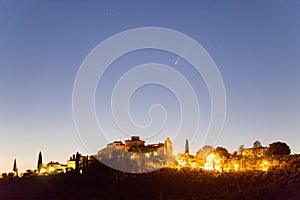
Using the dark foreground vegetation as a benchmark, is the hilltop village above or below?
above

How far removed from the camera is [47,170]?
43469 millimetres

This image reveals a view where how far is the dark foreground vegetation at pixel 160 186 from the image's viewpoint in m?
25.3

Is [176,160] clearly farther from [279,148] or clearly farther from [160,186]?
[160,186]

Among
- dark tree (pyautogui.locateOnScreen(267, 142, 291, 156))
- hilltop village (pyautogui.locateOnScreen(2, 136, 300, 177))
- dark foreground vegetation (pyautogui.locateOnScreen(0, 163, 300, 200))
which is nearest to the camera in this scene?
dark foreground vegetation (pyautogui.locateOnScreen(0, 163, 300, 200))

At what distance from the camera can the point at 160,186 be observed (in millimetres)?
29344

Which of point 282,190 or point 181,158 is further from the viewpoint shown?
point 181,158

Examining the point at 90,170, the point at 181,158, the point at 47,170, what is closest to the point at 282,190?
the point at 90,170

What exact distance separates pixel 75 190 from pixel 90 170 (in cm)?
752

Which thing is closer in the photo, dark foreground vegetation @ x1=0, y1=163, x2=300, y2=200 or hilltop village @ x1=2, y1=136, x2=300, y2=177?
dark foreground vegetation @ x1=0, y1=163, x2=300, y2=200

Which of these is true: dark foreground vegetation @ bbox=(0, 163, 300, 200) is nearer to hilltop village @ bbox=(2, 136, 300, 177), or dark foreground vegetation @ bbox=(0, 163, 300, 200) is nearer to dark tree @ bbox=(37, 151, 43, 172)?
hilltop village @ bbox=(2, 136, 300, 177)

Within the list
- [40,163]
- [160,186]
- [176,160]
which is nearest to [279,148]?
[176,160]

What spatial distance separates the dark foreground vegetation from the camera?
2534cm

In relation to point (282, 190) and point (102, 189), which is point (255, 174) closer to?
point (282, 190)

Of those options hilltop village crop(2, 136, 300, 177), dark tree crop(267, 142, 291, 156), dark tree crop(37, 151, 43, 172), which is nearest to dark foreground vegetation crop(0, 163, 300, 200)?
hilltop village crop(2, 136, 300, 177)
